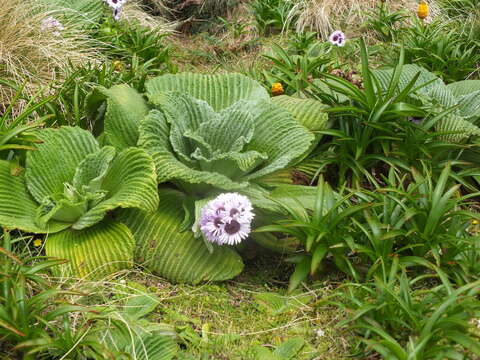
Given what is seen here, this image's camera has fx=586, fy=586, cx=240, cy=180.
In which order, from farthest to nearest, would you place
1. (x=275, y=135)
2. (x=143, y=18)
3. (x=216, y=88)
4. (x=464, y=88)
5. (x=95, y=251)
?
(x=143, y=18) < (x=464, y=88) < (x=216, y=88) < (x=275, y=135) < (x=95, y=251)

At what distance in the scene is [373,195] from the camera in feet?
8.72

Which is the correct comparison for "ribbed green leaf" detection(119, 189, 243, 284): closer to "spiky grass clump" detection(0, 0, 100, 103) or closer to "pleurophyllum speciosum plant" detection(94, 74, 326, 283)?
"pleurophyllum speciosum plant" detection(94, 74, 326, 283)

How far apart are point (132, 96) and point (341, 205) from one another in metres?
→ 1.22

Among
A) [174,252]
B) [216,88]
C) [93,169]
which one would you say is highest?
[216,88]

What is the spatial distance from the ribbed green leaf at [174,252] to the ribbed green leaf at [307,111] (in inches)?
35.9

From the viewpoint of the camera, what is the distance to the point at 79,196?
8.52ft

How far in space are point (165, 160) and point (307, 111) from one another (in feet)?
3.08

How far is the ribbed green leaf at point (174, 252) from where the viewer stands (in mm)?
2594

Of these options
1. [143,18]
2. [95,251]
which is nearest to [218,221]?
[95,251]

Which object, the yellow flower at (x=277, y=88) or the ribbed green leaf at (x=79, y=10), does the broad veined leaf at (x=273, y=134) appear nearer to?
the yellow flower at (x=277, y=88)

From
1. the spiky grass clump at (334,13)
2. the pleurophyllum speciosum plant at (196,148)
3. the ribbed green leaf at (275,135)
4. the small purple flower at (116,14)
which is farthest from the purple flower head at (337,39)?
the small purple flower at (116,14)

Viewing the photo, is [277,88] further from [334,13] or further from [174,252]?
[334,13]

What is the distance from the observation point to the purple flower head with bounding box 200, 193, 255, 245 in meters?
2.44

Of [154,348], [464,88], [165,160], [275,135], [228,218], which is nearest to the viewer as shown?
[154,348]
